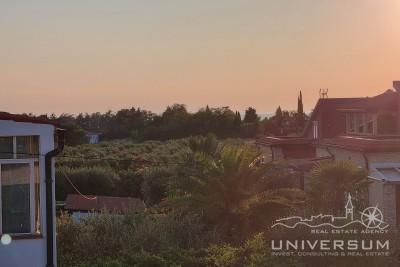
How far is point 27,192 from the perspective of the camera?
35.9 ft

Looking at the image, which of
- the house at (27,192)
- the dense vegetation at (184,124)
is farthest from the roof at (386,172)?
the dense vegetation at (184,124)

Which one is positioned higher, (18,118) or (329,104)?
(329,104)

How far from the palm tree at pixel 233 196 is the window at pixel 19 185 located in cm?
553

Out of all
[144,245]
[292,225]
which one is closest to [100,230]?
[144,245]

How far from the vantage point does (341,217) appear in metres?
12.6

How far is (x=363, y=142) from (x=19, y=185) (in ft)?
40.2

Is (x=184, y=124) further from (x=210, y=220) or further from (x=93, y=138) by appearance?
(x=210, y=220)

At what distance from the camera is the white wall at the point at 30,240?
10750 millimetres

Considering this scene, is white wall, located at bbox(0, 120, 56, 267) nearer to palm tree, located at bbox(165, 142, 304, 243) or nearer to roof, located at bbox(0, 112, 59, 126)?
roof, located at bbox(0, 112, 59, 126)

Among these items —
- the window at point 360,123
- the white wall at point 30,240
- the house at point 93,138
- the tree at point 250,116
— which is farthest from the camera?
the tree at point 250,116

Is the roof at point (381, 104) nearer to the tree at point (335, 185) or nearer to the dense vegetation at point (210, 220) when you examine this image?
the dense vegetation at point (210, 220)

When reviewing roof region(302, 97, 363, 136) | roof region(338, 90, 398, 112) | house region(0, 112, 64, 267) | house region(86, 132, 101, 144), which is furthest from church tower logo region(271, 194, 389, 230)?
house region(86, 132, 101, 144)

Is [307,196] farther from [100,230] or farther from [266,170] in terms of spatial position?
[100,230]

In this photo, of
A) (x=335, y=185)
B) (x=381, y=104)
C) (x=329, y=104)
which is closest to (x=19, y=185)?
(x=335, y=185)
